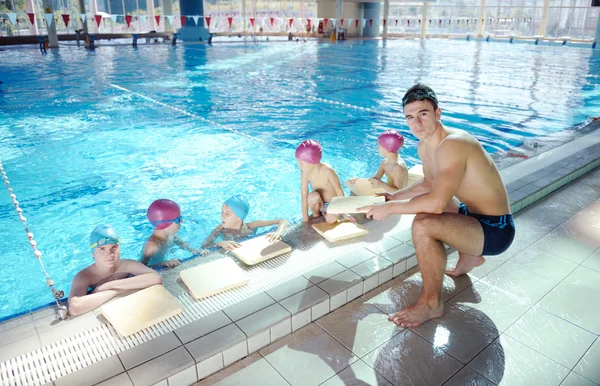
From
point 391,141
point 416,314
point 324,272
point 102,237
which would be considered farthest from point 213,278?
point 391,141

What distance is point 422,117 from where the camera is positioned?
2.46 metres

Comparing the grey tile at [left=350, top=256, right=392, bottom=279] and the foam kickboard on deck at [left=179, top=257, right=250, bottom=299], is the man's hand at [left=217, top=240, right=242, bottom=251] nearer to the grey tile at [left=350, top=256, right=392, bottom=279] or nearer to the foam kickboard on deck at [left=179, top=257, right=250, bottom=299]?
the foam kickboard on deck at [left=179, top=257, right=250, bottom=299]

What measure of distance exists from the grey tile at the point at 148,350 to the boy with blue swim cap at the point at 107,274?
526mm

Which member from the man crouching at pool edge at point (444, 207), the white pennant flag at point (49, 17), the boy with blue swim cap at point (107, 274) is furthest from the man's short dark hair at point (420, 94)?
the white pennant flag at point (49, 17)

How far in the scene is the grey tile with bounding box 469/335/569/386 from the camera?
6.73 ft

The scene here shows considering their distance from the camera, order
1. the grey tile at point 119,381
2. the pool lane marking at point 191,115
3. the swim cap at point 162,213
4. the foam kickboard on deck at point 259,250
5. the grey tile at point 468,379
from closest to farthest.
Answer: the grey tile at point 119,381
the grey tile at point 468,379
the foam kickboard on deck at point 259,250
the swim cap at point 162,213
the pool lane marking at point 191,115

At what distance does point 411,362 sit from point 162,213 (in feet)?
7.35

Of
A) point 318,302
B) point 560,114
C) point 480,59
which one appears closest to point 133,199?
point 318,302

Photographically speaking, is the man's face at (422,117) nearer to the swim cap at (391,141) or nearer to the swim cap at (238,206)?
the swim cap at (391,141)

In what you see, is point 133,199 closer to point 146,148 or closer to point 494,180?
point 146,148

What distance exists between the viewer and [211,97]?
1110cm

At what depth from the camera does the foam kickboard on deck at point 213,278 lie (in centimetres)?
257

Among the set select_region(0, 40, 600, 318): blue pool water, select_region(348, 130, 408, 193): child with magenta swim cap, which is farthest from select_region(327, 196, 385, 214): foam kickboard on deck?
select_region(0, 40, 600, 318): blue pool water

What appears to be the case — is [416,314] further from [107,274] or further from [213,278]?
[107,274]
